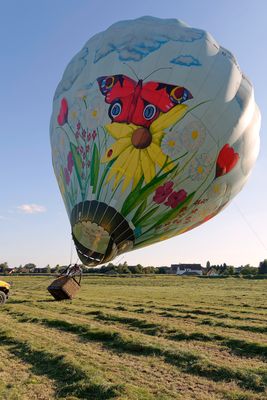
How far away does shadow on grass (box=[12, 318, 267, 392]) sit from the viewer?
26.8 ft

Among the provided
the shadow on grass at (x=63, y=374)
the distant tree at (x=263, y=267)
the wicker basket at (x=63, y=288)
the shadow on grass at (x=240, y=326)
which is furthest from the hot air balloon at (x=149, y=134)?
the distant tree at (x=263, y=267)

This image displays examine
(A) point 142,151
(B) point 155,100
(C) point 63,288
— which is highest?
(B) point 155,100

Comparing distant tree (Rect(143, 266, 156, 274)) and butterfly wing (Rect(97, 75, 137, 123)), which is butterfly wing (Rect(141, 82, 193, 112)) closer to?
butterfly wing (Rect(97, 75, 137, 123))

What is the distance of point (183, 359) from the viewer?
957 centimetres

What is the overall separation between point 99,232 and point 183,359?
14.4 ft

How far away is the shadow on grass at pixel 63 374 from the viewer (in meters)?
7.21

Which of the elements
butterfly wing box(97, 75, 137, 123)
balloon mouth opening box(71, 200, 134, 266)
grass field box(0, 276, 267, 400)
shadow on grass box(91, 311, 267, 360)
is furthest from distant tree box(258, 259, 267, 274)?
butterfly wing box(97, 75, 137, 123)

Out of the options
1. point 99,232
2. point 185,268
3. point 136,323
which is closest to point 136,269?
point 185,268

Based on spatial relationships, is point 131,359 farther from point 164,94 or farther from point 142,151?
point 164,94

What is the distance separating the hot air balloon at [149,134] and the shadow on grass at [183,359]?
2204 millimetres

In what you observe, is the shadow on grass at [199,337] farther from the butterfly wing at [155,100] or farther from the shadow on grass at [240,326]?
the butterfly wing at [155,100]

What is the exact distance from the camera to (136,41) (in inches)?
518

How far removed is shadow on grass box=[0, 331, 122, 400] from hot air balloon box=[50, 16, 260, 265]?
→ 11.9ft

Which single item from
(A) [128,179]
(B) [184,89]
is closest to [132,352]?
(A) [128,179]
